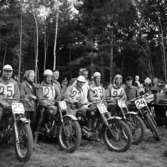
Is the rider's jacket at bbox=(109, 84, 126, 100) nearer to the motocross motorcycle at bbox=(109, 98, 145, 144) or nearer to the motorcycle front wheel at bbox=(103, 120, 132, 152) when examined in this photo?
the motocross motorcycle at bbox=(109, 98, 145, 144)

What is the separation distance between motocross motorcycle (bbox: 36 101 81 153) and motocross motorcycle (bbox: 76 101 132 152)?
492 millimetres

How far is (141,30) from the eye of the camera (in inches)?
1258

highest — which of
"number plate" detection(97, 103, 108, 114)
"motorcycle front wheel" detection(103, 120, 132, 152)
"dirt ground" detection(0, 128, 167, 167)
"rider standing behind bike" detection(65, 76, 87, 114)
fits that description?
"rider standing behind bike" detection(65, 76, 87, 114)

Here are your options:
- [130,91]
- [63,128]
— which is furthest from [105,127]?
[130,91]

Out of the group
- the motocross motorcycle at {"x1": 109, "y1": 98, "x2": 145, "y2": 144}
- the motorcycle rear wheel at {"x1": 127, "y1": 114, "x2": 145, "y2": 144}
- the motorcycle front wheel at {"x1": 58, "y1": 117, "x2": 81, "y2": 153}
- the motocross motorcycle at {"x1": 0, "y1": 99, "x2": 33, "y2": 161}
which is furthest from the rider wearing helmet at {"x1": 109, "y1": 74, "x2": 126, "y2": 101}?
the motocross motorcycle at {"x1": 0, "y1": 99, "x2": 33, "y2": 161}

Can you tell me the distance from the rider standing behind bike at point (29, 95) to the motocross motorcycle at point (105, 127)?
948 millimetres

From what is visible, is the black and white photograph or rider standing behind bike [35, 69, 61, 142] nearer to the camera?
the black and white photograph

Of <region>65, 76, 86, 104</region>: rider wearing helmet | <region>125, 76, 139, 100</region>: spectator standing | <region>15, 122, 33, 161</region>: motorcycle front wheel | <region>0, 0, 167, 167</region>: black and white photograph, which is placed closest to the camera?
<region>15, 122, 33, 161</region>: motorcycle front wheel

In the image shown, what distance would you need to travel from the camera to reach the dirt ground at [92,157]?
4.83 meters

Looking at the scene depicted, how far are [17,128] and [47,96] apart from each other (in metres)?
1.55

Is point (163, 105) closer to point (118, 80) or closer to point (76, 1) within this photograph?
point (118, 80)

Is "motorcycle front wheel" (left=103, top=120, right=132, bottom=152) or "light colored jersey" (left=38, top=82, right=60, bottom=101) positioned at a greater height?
"light colored jersey" (left=38, top=82, right=60, bottom=101)

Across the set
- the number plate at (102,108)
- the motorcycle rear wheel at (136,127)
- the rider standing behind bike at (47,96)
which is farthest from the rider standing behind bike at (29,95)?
the motorcycle rear wheel at (136,127)

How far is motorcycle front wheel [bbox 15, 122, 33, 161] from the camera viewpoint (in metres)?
4.71
